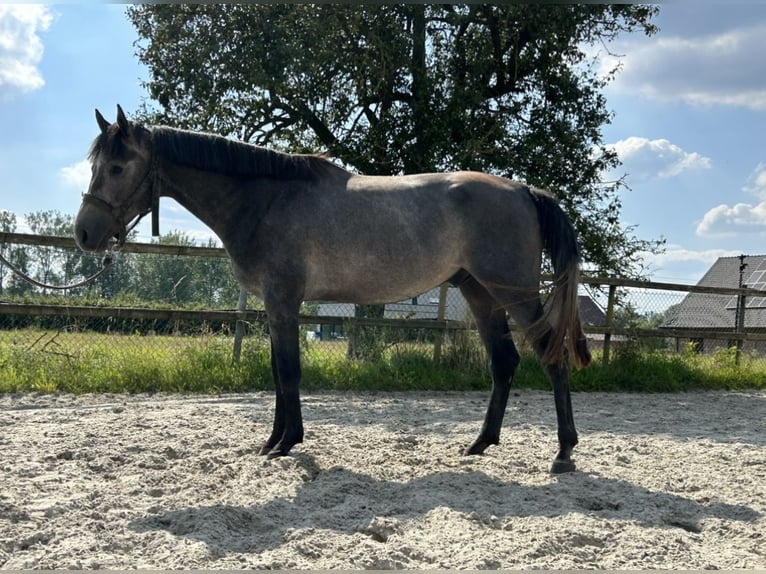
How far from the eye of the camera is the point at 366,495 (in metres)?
3.66

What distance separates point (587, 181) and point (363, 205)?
8963 millimetres

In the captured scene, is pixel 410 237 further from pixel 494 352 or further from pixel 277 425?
pixel 277 425

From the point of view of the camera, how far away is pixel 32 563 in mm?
2580

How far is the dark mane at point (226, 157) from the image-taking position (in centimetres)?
457

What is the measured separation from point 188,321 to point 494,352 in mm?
5068

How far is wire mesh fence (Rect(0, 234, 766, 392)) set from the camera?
26.6 feet

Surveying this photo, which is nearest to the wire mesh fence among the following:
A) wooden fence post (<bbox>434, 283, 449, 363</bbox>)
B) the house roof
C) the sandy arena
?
A: wooden fence post (<bbox>434, 283, 449, 363</bbox>)

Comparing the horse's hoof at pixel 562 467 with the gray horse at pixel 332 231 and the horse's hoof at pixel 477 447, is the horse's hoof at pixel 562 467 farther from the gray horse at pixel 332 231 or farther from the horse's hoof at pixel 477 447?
the horse's hoof at pixel 477 447

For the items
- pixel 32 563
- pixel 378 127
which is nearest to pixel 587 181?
pixel 378 127

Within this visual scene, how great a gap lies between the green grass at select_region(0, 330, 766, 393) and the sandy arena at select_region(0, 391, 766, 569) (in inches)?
54.3

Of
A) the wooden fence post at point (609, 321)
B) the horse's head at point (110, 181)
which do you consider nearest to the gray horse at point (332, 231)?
the horse's head at point (110, 181)

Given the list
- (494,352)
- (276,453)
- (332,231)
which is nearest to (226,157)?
(332,231)

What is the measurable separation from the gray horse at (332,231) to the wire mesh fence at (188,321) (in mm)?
2685

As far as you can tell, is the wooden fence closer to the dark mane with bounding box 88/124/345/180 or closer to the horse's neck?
the horse's neck
